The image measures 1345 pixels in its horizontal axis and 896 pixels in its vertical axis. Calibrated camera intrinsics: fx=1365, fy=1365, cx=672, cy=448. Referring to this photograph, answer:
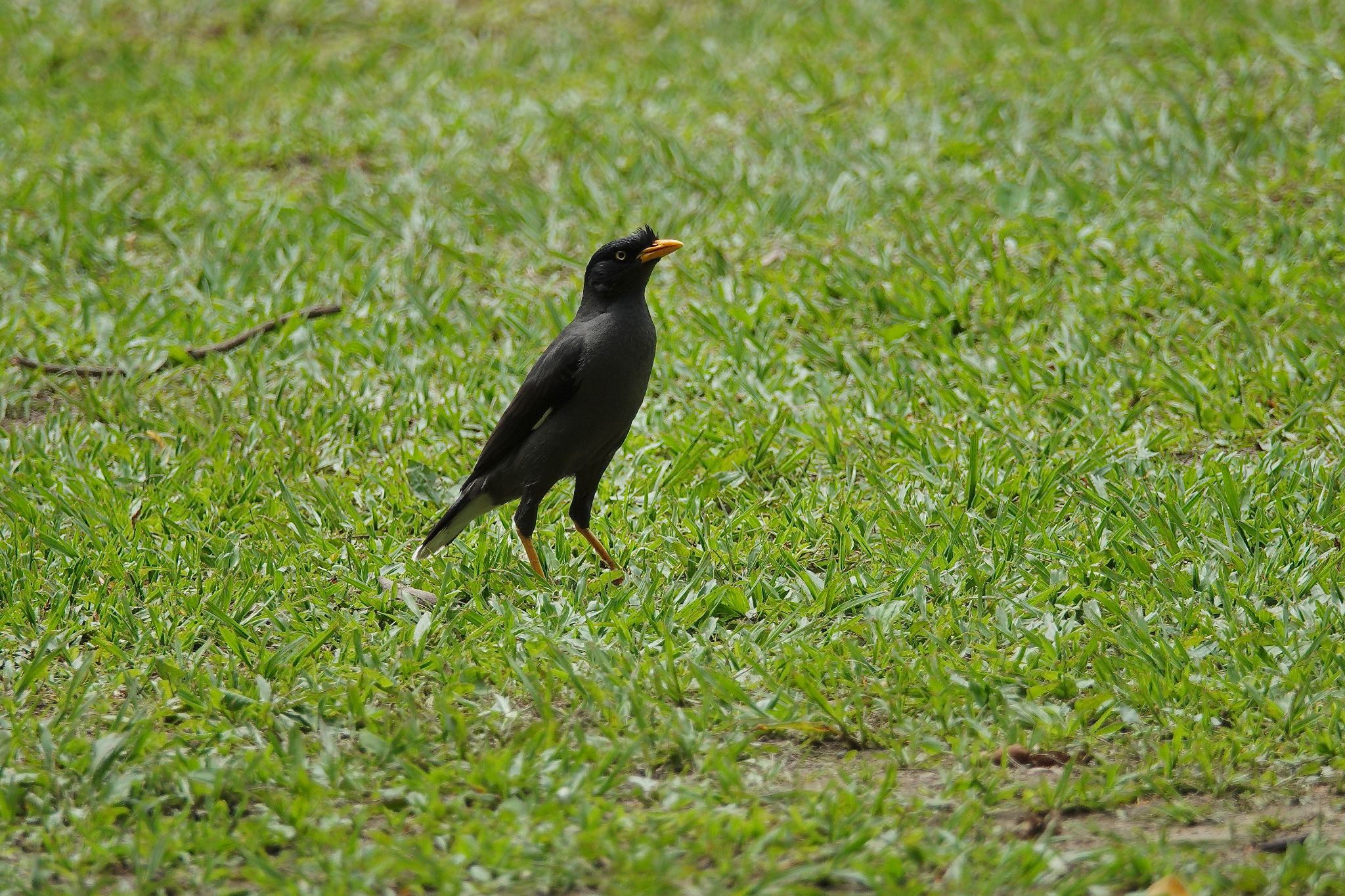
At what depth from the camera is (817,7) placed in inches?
392

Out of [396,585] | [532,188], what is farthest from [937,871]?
[532,188]

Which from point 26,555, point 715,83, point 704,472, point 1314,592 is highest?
point 715,83

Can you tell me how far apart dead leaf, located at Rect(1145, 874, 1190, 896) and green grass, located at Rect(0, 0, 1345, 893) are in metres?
0.12

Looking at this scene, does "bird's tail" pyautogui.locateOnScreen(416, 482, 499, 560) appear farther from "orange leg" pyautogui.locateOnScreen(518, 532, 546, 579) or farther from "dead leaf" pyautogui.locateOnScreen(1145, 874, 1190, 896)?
"dead leaf" pyautogui.locateOnScreen(1145, 874, 1190, 896)

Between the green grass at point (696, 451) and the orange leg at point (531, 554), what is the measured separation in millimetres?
88

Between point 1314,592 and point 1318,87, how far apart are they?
468 cm

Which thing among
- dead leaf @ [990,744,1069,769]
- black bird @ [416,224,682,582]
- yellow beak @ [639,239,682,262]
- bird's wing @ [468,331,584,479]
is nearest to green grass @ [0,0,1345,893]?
dead leaf @ [990,744,1069,769]

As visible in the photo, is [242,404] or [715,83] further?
[715,83]

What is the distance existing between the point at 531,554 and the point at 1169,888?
2.45 m

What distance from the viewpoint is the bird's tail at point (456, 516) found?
4781 mm

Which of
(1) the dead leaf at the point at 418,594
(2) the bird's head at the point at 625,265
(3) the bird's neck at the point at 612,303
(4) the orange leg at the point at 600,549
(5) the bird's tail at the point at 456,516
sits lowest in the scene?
(4) the orange leg at the point at 600,549

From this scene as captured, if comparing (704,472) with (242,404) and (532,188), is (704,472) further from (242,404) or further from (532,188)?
(532,188)

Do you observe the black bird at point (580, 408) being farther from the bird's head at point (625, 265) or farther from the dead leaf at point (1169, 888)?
the dead leaf at point (1169, 888)

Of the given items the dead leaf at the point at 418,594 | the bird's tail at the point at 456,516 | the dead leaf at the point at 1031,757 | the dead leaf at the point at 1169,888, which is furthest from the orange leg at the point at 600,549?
the dead leaf at the point at 1169,888
